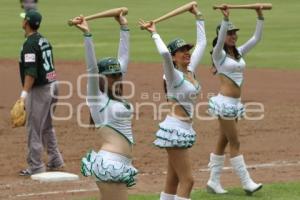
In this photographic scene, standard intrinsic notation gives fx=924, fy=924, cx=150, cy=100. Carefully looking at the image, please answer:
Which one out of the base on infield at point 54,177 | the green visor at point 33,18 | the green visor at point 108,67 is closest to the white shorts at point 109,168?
the green visor at point 108,67

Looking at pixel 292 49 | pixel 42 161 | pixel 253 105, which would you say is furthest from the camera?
pixel 292 49

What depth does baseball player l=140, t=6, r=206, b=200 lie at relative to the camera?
9.41 m

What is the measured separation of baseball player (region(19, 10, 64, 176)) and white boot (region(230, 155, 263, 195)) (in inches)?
110

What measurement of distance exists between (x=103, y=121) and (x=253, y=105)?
9.70 metres

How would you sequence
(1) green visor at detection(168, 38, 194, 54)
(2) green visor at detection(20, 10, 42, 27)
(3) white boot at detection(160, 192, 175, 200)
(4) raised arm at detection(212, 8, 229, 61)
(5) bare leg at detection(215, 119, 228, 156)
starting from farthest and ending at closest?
(2) green visor at detection(20, 10, 42, 27)
(5) bare leg at detection(215, 119, 228, 156)
(4) raised arm at detection(212, 8, 229, 61)
(3) white boot at detection(160, 192, 175, 200)
(1) green visor at detection(168, 38, 194, 54)

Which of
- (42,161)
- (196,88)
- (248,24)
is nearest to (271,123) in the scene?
(42,161)

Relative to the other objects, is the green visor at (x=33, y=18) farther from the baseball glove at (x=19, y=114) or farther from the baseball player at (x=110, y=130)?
the baseball player at (x=110, y=130)

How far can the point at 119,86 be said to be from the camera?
27.0 feet

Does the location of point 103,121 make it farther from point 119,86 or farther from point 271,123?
point 271,123

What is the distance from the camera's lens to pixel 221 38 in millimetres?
10641

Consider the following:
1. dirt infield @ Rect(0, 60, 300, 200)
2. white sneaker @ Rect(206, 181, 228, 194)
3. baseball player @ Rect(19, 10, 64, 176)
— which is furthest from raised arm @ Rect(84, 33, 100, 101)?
baseball player @ Rect(19, 10, 64, 176)

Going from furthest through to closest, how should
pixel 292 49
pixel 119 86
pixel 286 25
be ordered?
pixel 286 25, pixel 292 49, pixel 119 86

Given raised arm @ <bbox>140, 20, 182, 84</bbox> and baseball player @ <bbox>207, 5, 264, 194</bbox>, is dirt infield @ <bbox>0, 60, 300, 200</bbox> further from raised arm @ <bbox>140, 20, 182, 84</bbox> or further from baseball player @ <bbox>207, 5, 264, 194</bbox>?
raised arm @ <bbox>140, 20, 182, 84</bbox>

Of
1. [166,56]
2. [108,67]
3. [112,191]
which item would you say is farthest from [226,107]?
[112,191]
